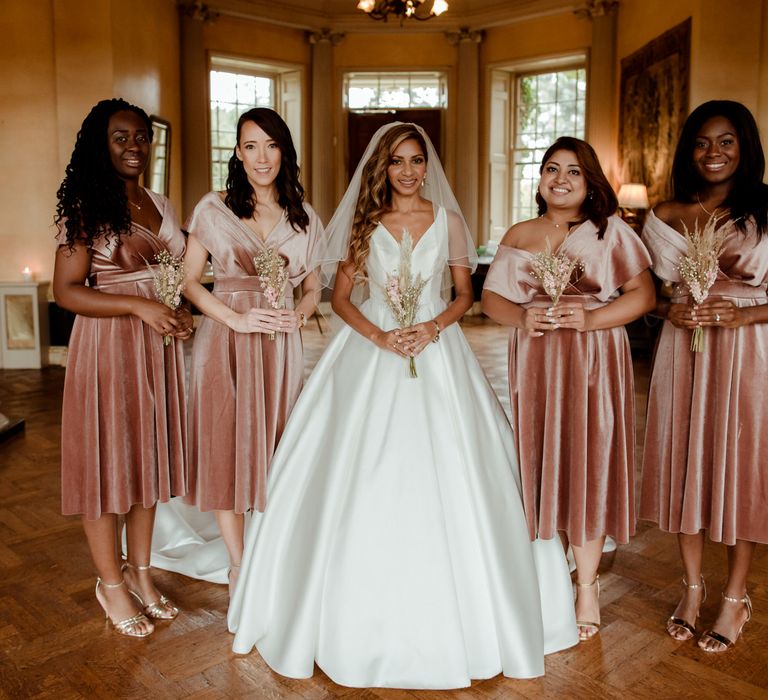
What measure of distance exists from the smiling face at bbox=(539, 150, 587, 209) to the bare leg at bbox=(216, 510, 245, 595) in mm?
1687

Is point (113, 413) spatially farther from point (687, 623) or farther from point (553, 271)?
point (687, 623)

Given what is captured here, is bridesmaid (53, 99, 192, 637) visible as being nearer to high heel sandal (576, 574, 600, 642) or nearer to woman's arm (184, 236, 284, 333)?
woman's arm (184, 236, 284, 333)

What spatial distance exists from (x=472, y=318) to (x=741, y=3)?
601cm

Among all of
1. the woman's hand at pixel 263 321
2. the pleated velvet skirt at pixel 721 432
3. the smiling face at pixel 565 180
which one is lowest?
the pleated velvet skirt at pixel 721 432

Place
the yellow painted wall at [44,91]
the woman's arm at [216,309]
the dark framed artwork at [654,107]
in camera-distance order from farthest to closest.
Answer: the dark framed artwork at [654,107] < the yellow painted wall at [44,91] < the woman's arm at [216,309]

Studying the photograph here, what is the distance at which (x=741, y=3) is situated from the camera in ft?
25.1

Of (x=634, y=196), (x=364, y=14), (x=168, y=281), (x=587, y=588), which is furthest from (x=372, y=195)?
(x=364, y=14)

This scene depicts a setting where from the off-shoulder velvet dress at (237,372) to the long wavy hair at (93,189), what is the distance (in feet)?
0.98

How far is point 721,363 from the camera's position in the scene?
2.79 metres

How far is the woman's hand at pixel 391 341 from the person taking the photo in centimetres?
272

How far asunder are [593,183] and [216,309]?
140 cm

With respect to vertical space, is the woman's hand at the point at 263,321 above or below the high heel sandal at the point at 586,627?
above

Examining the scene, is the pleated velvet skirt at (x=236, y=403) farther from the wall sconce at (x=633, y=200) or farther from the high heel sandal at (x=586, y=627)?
the wall sconce at (x=633, y=200)

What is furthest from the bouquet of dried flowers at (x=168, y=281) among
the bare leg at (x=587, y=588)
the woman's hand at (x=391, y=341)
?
the bare leg at (x=587, y=588)
